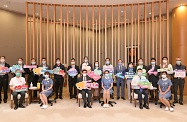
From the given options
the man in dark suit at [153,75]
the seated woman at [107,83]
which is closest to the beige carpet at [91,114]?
the seated woman at [107,83]

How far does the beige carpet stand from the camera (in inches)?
187

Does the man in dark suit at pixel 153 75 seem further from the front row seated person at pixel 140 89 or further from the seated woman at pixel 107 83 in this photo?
the seated woman at pixel 107 83

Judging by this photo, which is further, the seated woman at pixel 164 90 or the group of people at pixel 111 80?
the group of people at pixel 111 80

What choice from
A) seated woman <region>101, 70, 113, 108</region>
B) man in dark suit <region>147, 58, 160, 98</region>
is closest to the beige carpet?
seated woman <region>101, 70, 113, 108</region>

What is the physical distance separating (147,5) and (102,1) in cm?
200

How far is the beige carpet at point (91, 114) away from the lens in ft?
15.6

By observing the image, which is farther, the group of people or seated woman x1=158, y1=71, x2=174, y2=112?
the group of people

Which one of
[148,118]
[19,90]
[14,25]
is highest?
[14,25]

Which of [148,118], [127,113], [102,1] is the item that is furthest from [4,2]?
[148,118]

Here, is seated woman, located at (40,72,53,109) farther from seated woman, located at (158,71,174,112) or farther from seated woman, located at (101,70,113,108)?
seated woman, located at (158,71,174,112)

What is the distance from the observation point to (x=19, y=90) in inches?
231

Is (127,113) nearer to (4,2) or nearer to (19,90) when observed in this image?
(19,90)

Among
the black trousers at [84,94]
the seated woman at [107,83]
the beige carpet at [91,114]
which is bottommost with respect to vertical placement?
the beige carpet at [91,114]

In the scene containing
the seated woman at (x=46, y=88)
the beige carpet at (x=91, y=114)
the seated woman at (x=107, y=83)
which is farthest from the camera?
the seated woman at (x=107, y=83)
